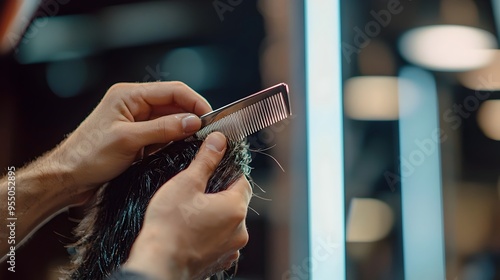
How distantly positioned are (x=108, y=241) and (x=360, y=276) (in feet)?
2.66

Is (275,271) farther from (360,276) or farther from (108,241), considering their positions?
(108,241)

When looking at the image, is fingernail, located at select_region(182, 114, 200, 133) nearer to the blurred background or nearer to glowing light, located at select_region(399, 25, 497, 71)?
the blurred background

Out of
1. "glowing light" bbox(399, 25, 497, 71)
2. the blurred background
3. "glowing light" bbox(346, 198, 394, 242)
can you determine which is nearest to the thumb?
the blurred background

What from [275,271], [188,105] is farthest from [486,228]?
[188,105]

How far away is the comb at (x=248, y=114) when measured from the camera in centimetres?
67

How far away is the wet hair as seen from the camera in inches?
27.1

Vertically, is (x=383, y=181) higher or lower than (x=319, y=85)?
lower

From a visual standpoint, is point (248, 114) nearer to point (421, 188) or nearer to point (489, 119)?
point (421, 188)

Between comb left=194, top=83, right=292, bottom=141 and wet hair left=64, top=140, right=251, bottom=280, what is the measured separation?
2 cm

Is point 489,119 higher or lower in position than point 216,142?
lower

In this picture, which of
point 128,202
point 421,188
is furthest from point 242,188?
point 421,188

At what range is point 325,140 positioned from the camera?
1.30 m

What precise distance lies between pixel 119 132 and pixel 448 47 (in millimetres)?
1056

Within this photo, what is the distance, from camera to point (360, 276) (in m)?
1.32
